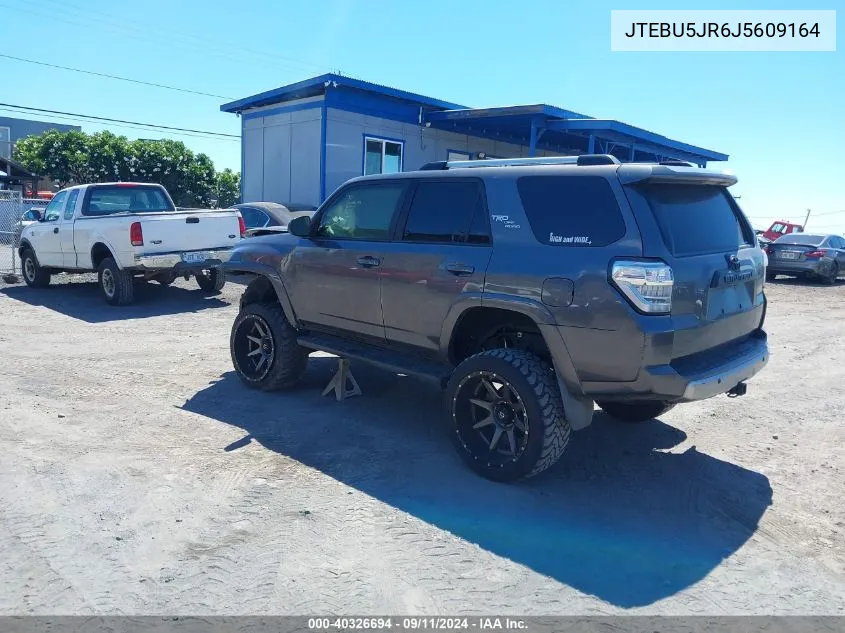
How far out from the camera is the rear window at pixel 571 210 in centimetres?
382

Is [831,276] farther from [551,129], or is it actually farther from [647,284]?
[647,284]

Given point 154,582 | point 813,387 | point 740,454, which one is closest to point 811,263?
point 813,387

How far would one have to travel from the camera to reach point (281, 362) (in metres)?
5.85

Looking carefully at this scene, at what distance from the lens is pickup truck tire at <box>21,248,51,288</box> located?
12.6 m

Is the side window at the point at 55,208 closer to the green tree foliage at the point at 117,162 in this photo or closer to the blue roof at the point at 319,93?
the blue roof at the point at 319,93

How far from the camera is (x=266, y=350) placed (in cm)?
602

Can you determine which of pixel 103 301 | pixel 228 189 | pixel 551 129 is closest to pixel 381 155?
pixel 551 129

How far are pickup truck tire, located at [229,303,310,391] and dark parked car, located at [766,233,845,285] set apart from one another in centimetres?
1550

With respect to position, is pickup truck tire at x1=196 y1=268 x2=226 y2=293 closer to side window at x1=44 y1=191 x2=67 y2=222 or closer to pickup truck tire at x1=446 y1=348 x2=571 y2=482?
side window at x1=44 y1=191 x2=67 y2=222

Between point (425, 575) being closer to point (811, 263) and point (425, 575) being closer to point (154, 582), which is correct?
point (154, 582)

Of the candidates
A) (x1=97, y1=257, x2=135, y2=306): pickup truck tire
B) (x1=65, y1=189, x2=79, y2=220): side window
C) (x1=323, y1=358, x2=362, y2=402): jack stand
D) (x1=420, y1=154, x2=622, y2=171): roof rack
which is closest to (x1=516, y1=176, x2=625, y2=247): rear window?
(x1=420, y1=154, x2=622, y2=171): roof rack

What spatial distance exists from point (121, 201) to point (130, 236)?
1504 millimetres

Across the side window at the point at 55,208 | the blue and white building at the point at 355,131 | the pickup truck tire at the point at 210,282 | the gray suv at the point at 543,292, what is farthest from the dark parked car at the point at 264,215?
the gray suv at the point at 543,292

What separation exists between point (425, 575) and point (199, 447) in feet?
7.43
